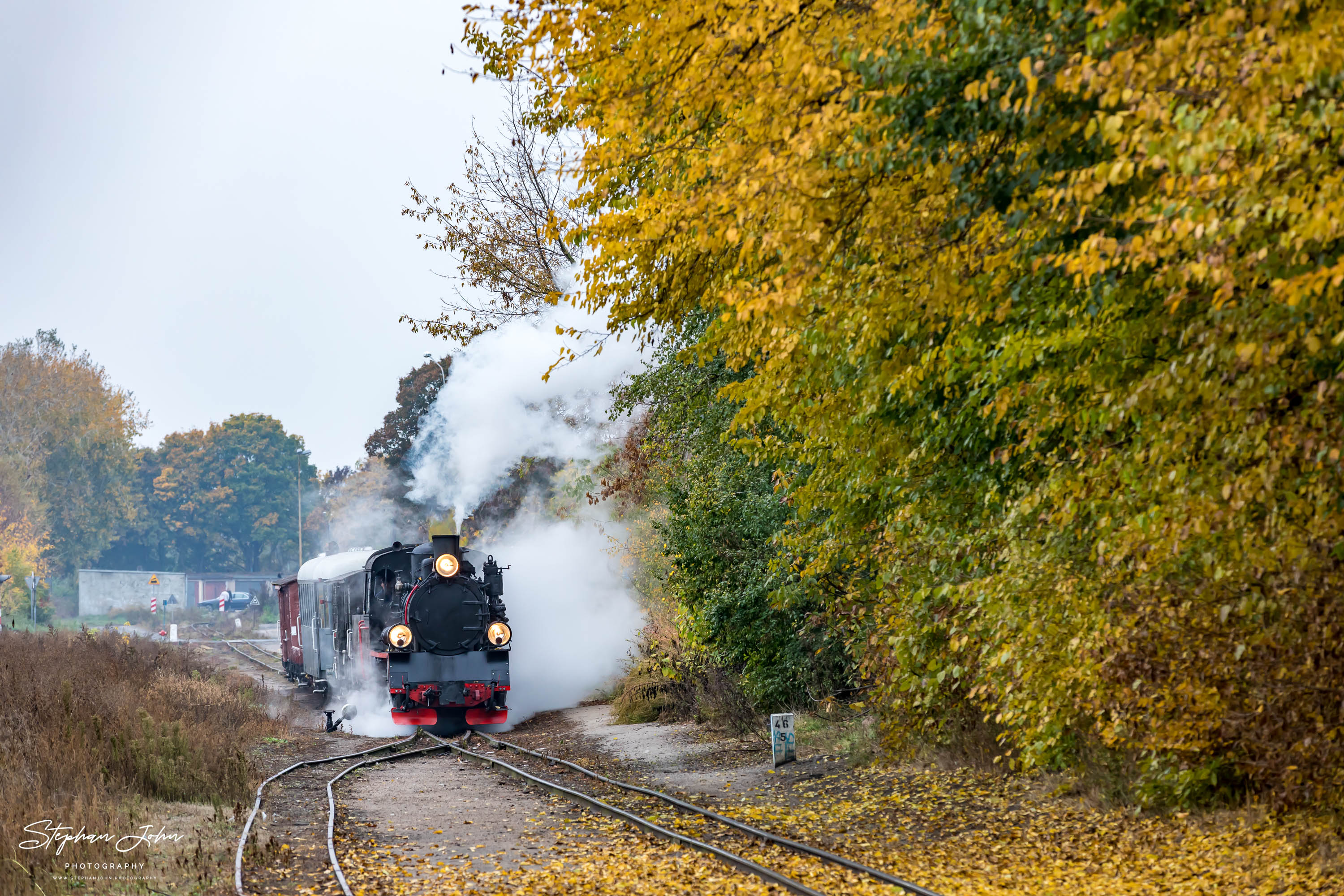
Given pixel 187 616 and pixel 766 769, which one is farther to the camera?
pixel 187 616

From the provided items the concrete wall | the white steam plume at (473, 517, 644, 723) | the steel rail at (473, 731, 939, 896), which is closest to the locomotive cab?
the white steam plume at (473, 517, 644, 723)

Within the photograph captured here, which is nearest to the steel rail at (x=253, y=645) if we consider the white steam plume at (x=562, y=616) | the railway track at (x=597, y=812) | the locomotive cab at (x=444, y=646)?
the white steam plume at (x=562, y=616)

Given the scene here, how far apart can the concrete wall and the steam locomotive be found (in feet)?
205

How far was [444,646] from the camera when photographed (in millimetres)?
19453

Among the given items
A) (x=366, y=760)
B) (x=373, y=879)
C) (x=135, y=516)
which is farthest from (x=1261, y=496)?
(x=135, y=516)

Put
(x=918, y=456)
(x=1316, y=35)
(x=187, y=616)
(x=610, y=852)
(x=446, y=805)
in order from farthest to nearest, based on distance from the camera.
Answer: (x=187, y=616) → (x=446, y=805) → (x=918, y=456) → (x=610, y=852) → (x=1316, y=35)

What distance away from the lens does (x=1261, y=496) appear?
605 cm

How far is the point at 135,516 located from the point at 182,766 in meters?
82.8

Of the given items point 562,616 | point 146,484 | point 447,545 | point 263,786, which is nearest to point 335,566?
point 562,616

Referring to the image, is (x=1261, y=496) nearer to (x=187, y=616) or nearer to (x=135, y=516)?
(x=187, y=616)

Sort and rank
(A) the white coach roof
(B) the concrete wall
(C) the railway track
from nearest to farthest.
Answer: (C) the railway track → (A) the white coach roof → (B) the concrete wall

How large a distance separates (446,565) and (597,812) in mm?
8929

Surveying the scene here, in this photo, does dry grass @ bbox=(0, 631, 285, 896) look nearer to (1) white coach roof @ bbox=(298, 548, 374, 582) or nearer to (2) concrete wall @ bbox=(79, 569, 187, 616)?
(1) white coach roof @ bbox=(298, 548, 374, 582)

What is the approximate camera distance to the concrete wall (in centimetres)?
7962
